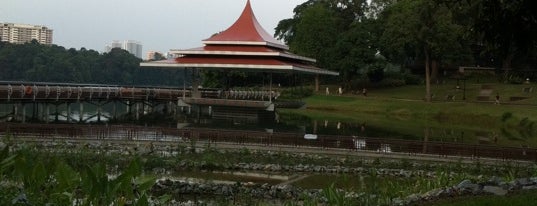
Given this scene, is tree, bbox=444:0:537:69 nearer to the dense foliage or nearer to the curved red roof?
the curved red roof

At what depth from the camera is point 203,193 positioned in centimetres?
1470

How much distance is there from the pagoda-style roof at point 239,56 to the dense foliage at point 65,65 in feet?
213

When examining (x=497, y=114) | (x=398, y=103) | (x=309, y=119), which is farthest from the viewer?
(x=398, y=103)

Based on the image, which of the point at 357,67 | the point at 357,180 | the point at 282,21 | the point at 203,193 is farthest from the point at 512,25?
the point at 282,21

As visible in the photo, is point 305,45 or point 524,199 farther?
point 305,45

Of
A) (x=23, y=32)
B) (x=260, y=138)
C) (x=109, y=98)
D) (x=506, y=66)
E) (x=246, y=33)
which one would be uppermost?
(x=23, y=32)

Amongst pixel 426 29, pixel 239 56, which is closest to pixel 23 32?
pixel 239 56

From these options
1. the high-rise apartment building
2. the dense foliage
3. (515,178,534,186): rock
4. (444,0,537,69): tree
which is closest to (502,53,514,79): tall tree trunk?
(444,0,537,69): tree

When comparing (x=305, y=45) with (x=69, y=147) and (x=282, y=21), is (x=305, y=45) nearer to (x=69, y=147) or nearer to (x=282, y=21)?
(x=282, y=21)

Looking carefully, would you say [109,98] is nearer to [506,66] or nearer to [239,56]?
[239,56]

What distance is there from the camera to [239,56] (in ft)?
172

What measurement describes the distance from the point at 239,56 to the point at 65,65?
230 ft

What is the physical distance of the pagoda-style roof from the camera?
166ft

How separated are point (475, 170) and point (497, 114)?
3029 cm
